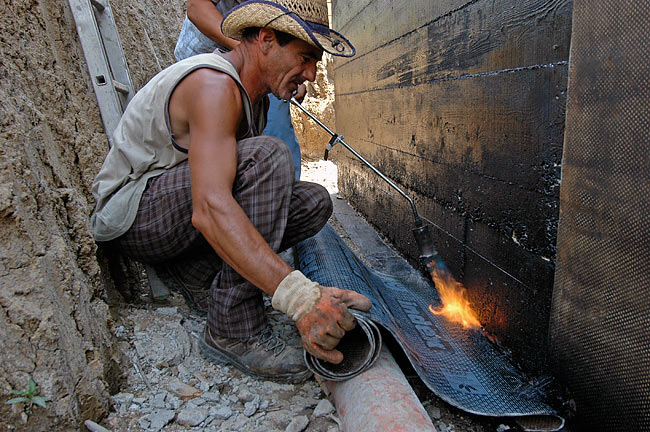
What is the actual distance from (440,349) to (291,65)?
4.85 feet

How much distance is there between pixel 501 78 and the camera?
201cm

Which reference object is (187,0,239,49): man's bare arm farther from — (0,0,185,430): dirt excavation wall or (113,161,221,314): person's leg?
(113,161,221,314): person's leg

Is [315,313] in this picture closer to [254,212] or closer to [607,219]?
[254,212]

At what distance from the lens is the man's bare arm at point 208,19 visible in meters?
2.61

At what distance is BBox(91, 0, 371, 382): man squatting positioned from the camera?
1570 mm

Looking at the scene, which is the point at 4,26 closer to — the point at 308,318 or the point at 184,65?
the point at 184,65

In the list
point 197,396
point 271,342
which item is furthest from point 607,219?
point 197,396

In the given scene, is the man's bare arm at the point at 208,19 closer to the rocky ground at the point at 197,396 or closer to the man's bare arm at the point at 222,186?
the man's bare arm at the point at 222,186

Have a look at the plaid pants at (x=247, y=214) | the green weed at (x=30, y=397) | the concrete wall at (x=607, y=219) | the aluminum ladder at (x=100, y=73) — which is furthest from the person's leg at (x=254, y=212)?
the concrete wall at (x=607, y=219)

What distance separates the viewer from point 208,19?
262 cm

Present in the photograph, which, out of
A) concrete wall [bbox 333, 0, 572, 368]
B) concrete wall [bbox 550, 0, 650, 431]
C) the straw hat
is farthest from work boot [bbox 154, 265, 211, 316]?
concrete wall [bbox 550, 0, 650, 431]

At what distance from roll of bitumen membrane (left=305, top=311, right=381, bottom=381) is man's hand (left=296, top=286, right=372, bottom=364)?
0.05m

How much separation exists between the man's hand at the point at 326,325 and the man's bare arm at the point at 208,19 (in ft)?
5.71

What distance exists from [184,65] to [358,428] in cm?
155
